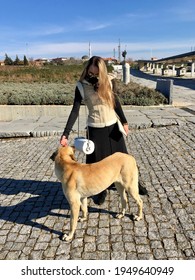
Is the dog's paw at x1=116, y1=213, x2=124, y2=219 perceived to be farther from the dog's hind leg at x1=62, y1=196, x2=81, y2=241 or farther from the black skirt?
the black skirt

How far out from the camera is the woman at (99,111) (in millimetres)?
3223

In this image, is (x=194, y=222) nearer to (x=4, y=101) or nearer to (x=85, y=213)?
(x=85, y=213)

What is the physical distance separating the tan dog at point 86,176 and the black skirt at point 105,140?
516mm

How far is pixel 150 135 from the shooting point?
758cm

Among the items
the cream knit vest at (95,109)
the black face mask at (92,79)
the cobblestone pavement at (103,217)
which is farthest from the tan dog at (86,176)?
the black face mask at (92,79)

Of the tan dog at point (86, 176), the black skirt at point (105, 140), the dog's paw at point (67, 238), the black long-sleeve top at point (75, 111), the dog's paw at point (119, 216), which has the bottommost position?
the dog's paw at point (67, 238)

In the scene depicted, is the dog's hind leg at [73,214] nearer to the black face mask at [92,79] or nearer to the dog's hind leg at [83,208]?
the dog's hind leg at [83,208]

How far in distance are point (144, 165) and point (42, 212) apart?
2.40 meters

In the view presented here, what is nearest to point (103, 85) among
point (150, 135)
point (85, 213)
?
point (85, 213)

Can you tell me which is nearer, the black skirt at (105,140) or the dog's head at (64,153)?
the dog's head at (64,153)

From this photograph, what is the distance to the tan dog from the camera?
301 cm

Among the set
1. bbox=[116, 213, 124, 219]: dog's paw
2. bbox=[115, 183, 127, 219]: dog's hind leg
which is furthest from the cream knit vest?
bbox=[116, 213, 124, 219]: dog's paw

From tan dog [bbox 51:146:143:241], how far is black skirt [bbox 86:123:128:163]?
20.3 inches

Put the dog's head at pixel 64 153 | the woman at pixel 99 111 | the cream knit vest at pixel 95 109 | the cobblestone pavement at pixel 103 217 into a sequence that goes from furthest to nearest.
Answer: the cream knit vest at pixel 95 109 → the woman at pixel 99 111 → the dog's head at pixel 64 153 → the cobblestone pavement at pixel 103 217
